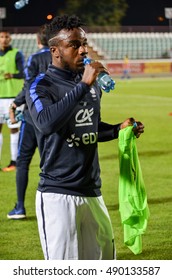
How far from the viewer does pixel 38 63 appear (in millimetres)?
8273

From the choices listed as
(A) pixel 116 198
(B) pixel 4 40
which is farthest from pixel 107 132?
(B) pixel 4 40

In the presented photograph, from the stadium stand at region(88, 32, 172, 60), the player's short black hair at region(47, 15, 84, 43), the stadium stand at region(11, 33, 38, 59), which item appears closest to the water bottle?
the player's short black hair at region(47, 15, 84, 43)

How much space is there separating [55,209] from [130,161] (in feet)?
2.29

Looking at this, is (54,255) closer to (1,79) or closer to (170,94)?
(1,79)

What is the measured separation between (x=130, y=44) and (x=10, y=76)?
39.5 m

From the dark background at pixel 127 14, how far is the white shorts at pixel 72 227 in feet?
129

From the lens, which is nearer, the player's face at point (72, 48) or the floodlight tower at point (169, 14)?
the player's face at point (72, 48)

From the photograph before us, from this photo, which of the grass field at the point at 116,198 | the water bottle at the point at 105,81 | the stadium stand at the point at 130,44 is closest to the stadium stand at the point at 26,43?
the stadium stand at the point at 130,44

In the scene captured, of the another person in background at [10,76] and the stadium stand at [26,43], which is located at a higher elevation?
the stadium stand at [26,43]

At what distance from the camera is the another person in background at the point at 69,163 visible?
14.0 ft

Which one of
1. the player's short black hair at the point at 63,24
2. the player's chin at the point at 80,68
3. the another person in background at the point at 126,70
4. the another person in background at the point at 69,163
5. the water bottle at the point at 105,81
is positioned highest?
the player's short black hair at the point at 63,24

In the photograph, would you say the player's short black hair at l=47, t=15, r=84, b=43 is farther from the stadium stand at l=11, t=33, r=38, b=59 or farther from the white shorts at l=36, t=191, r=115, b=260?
the stadium stand at l=11, t=33, r=38, b=59

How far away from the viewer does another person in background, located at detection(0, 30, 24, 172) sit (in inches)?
438

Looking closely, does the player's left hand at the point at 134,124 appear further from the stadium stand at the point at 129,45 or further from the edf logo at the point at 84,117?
the stadium stand at the point at 129,45
